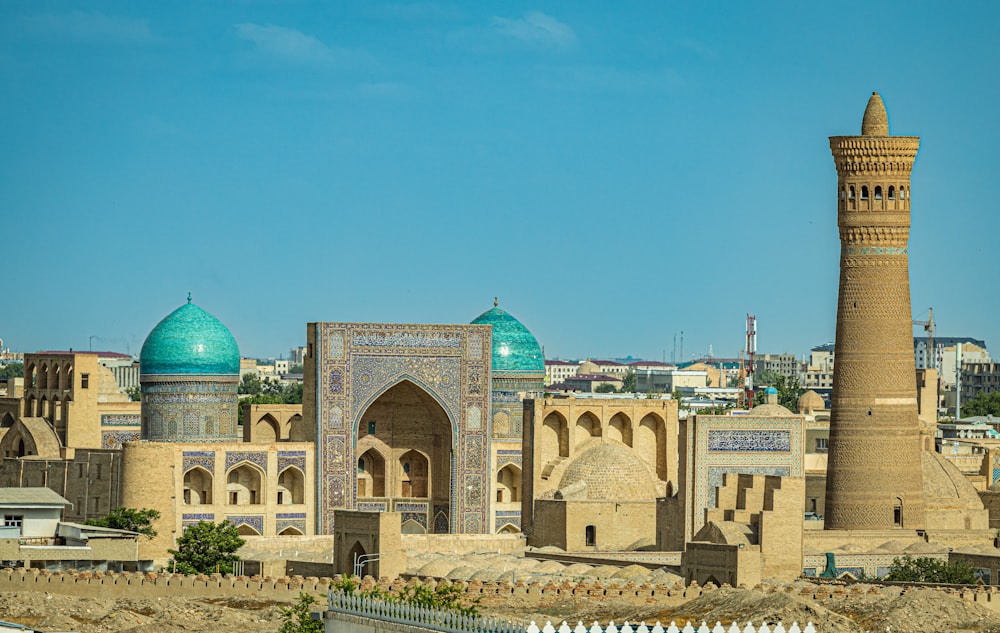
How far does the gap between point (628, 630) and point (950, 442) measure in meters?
38.8

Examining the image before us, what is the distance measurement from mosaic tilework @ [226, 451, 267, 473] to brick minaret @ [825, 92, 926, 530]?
10.3 meters

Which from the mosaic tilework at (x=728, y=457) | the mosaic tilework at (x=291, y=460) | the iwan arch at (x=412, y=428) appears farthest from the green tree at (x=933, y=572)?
the mosaic tilework at (x=291, y=460)

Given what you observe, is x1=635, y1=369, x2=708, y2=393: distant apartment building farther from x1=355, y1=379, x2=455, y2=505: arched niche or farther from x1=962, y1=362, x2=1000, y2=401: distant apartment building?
x1=355, y1=379, x2=455, y2=505: arched niche

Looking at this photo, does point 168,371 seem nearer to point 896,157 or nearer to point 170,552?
point 170,552

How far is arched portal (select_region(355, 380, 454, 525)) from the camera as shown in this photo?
4522 cm

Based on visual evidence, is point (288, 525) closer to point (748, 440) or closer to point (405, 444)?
point (405, 444)

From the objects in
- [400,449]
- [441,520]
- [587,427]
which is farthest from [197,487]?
[587,427]

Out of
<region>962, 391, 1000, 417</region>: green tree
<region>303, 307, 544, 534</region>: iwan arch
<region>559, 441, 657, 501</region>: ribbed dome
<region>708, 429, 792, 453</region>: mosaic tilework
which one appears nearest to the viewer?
<region>708, 429, 792, 453</region>: mosaic tilework

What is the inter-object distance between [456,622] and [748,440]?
2122 cm

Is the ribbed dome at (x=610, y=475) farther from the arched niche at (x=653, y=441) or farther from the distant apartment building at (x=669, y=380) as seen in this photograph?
the distant apartment building at (x=669, y=380)

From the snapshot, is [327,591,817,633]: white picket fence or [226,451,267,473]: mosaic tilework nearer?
[327,591,817,633]: white picket fence

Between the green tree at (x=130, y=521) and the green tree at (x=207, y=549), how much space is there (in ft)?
4.63

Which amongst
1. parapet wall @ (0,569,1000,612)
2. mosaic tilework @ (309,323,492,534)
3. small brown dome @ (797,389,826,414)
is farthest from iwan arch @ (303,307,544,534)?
small brown dome @ (797,389,826,414)

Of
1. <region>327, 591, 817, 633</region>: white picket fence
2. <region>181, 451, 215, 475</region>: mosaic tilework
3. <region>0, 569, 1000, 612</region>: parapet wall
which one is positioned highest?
<region>181, 451, 215, 475</region>: mosaic tilework
